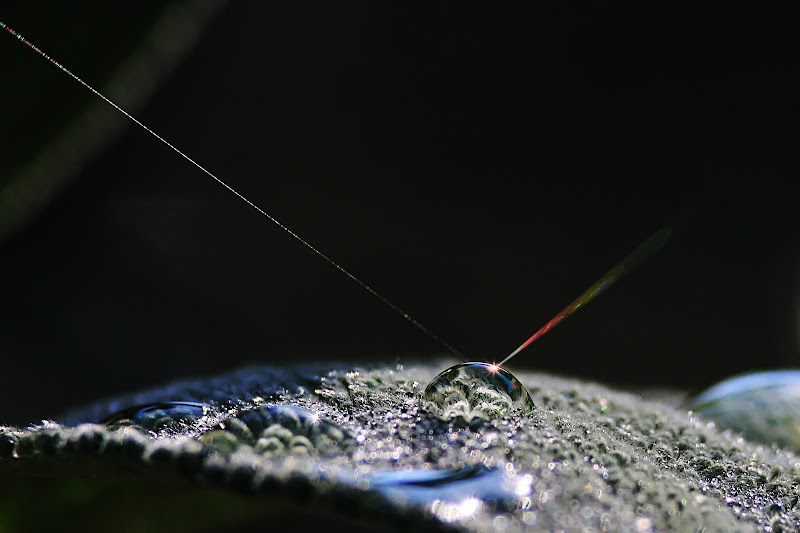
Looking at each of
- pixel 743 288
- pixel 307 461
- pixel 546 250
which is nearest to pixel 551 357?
pixel 546 250

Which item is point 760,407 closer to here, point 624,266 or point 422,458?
point 422,458

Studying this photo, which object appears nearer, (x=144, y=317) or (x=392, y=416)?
(x=392, y=416)

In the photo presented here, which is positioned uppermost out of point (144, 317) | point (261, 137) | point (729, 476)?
point (261, 137)

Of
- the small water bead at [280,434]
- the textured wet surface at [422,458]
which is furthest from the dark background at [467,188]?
the small water bead at [280,434]

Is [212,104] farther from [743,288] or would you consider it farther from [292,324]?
[743,288]

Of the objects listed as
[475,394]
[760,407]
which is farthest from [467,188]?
[475,394]

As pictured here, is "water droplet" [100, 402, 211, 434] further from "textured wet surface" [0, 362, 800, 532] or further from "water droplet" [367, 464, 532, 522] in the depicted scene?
"water droplet" [367, 464, 532, 522]

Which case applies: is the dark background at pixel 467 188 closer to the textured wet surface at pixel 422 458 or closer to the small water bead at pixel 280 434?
Answer: the textured wet surface at pixel 422 458
